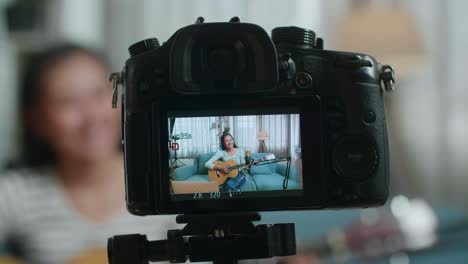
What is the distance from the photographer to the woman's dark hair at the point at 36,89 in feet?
7.26

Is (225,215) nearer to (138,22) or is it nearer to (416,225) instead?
(416,225)

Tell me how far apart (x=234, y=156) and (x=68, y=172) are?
58.2 inches

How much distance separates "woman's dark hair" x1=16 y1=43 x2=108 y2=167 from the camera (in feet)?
7.26

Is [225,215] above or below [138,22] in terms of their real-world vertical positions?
below

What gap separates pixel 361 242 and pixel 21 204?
1.02 meters

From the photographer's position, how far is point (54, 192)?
7.01 feet

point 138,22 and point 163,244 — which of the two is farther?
point 138,22

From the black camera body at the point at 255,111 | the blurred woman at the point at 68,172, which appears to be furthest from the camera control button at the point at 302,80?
the blurred woman at the point at 68,172

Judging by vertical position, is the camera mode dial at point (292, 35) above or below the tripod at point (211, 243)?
above

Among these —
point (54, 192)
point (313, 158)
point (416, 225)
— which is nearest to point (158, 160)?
point (313, 158)

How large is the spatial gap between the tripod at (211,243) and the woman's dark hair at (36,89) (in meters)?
1.40

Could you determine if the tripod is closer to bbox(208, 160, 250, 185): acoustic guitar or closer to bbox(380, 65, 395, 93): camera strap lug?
bbox(208, 160, 250, 185): acoustic guitar

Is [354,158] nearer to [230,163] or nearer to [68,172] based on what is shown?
[230,163]

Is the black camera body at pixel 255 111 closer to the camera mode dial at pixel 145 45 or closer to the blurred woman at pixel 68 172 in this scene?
the camera mode dial at pixel 145 45
